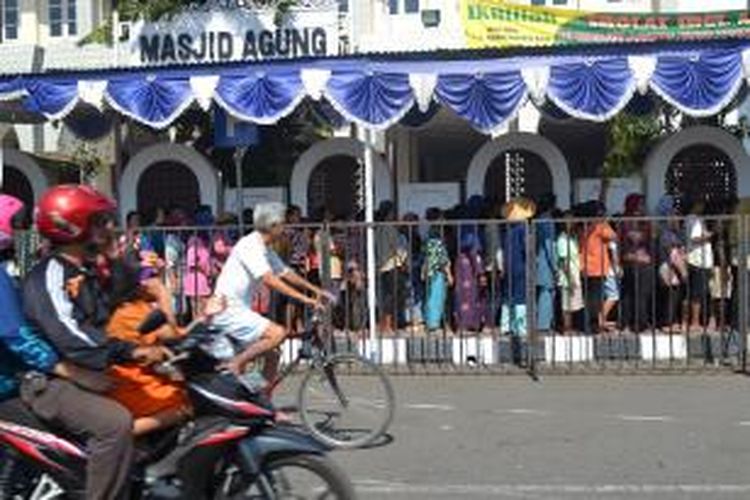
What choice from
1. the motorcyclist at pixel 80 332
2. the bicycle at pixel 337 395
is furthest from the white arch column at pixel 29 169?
the motorcyclist at pixel 80 332

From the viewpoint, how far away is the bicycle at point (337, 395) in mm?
9656

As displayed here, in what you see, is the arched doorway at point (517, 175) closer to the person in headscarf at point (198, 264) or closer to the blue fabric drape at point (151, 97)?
the blue fabric drape at point (151, 97)

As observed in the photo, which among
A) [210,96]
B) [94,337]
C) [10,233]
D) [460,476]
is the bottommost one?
[460,476]

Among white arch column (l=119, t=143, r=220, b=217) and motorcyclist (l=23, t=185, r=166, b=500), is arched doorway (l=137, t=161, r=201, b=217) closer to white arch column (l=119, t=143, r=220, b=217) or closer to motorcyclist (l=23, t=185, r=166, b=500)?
white arch column (l=119, t=143, r=220, b=217)

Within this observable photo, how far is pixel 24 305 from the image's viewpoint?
5598mm

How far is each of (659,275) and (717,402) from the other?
2.67m

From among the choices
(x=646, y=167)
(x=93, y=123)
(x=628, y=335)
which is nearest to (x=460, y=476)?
(x=628, y=335)

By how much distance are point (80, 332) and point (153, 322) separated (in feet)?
1.02

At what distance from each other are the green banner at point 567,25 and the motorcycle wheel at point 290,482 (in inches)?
683

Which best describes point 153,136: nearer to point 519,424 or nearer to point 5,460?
point 519,424

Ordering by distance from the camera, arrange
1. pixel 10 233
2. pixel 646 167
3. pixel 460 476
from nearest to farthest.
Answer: pixel 10 233, pixel 460 476, pixel 646 167

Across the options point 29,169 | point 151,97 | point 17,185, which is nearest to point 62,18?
point 17,185

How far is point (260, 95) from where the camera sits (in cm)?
1499

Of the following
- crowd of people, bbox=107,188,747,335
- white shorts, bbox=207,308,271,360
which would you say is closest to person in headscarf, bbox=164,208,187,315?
crowd of people, bbox=107,188,747,335
